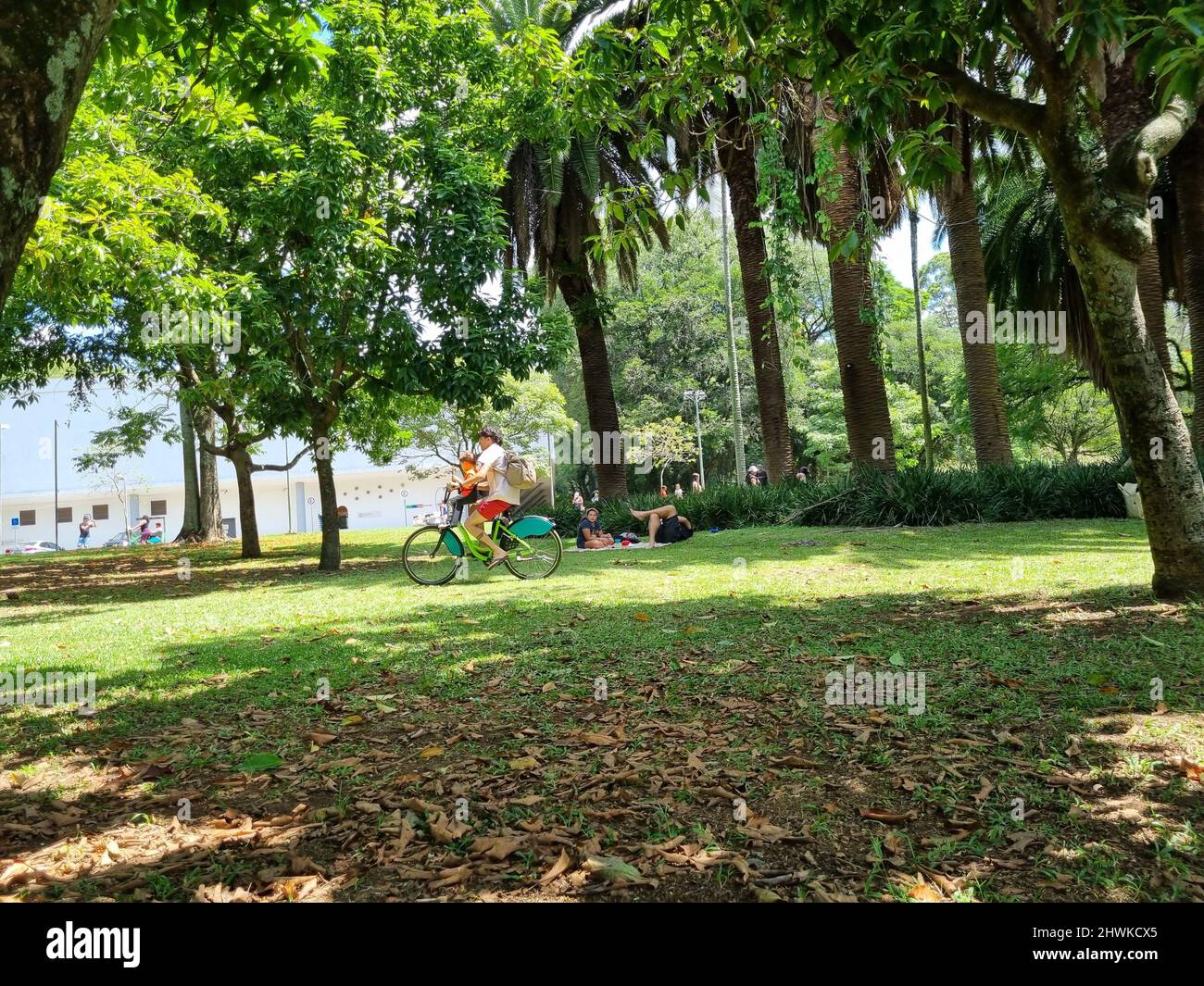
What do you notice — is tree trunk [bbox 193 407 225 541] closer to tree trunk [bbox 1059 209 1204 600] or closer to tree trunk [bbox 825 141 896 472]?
tree trunk [bbox 825 141 896 472]

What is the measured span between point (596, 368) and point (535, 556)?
11725 mm

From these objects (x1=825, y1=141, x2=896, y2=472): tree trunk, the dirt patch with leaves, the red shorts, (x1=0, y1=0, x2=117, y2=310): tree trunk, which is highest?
(x1=825, y1=141, x2=896, y2=472): tree trunk

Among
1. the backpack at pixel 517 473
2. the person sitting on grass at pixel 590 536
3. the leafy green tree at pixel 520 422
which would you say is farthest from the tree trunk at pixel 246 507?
the leafy green tree at pixel 520 422

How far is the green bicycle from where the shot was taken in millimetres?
10805

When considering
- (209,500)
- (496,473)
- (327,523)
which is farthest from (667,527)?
(209,500)

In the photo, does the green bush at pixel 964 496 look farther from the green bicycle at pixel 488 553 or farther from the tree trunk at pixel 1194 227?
the green bicycle at pixel 488 553

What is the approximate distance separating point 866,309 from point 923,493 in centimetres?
361

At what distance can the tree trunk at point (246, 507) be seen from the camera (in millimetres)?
19578

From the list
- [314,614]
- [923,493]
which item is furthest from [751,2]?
[923,493]

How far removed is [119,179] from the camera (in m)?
10.4

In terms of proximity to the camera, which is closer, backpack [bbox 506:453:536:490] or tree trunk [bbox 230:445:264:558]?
backpack [bbox 506:453:536:490]

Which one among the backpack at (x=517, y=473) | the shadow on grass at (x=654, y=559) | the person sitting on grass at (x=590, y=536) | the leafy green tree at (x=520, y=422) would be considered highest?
the leafy green tree at (x=520, y=422)

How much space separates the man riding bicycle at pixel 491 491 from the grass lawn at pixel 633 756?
299 cm

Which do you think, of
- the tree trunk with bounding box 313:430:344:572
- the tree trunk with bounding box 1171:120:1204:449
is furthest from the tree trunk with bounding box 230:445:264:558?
the tree trunk with bounding box 1171:120:1204:449
